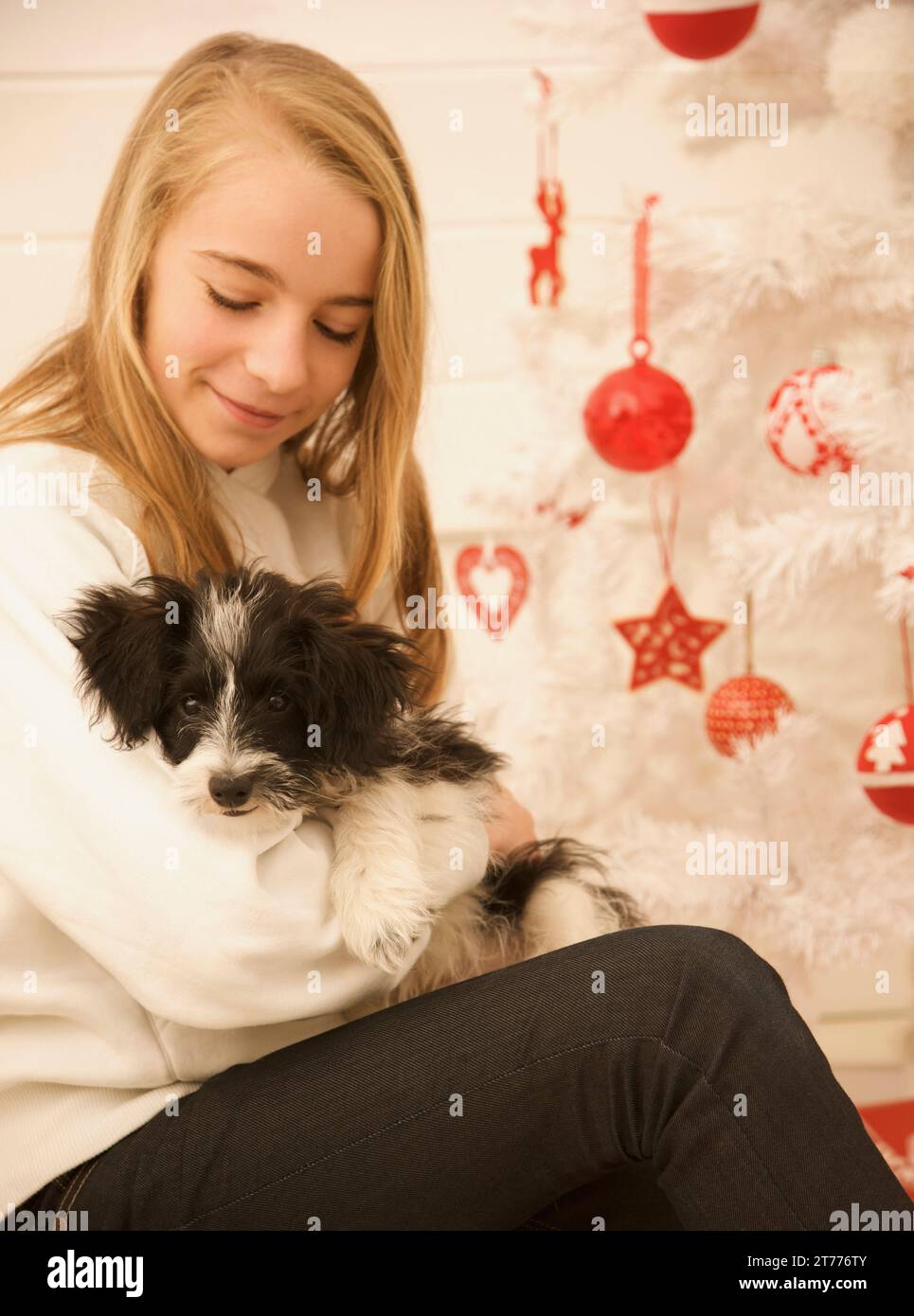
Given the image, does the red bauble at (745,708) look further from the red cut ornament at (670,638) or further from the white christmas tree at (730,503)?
the red cut ornament at (670,638)

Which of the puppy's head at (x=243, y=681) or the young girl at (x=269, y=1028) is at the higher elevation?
the puppy's head at (x=243, y=681)

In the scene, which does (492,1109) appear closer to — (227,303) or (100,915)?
(100,915)

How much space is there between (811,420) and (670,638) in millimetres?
651

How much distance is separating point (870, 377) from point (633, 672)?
2.78 ft

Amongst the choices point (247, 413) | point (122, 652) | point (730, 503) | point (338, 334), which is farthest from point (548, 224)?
point (122, 652)

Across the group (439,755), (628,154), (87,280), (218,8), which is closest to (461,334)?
(628,154)

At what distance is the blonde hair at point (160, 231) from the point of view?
1821mm

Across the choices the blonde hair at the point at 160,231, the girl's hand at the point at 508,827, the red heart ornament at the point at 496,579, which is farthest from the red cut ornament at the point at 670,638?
the blonde hair at the point at 160,231

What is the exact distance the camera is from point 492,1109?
150cm

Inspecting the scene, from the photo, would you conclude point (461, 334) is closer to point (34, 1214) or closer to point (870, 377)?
point (870, 377)

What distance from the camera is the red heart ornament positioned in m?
3.00

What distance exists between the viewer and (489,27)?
11.0 feet

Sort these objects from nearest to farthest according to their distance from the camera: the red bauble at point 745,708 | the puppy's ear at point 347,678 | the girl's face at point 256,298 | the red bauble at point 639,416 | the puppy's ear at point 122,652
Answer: the puppy's ear at point 122,652 < the puppy's ear at point 347,678 < the girl's face at point 256,298 < the red bauble at point 639,416 < the red bauble at point 745,708

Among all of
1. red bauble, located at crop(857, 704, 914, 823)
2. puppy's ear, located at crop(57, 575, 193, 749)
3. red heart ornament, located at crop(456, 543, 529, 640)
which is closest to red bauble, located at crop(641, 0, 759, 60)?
red heart ornament, located at crop(456, 543, 529, 640)
